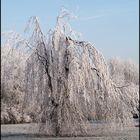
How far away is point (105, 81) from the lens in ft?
61.4

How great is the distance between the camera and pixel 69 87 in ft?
60.2

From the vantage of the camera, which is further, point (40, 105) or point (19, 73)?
point (19, 73)

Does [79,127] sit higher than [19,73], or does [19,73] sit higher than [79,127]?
[19,73]

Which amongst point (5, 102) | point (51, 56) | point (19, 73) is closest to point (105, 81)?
point (51, 56)

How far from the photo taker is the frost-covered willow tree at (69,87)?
721 inches

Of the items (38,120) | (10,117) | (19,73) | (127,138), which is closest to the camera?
(127,138)

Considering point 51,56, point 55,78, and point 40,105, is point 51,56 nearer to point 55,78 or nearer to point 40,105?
point 55,78

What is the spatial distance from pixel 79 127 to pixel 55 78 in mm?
2542

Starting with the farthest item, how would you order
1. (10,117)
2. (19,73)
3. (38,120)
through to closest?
(10,117)
(19,73)
(38,120)

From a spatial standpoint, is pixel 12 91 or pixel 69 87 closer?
pixel 69 87

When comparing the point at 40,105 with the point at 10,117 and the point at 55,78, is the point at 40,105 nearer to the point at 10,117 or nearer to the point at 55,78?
the point at 55,78

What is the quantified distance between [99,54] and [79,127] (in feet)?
11.5

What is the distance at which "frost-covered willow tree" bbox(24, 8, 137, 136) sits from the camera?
60.1ft

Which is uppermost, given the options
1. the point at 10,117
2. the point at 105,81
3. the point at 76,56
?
the point at 76,56
